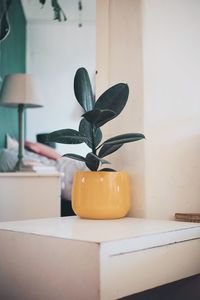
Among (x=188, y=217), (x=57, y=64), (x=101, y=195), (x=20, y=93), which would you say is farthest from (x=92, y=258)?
(x=57, y=64)

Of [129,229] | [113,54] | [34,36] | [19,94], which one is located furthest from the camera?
[34,36]

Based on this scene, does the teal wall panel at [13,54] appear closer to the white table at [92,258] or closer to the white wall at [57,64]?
the white wall at [57,64]

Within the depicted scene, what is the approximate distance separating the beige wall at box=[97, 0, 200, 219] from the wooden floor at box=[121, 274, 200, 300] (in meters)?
0.22

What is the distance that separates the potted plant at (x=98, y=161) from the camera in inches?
48.4

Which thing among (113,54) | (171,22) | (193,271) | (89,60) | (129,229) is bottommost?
(193,271)

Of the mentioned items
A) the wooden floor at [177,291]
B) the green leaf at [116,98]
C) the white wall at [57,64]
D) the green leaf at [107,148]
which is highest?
the white wall at [57,64]

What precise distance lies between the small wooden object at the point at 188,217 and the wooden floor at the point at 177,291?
17cm

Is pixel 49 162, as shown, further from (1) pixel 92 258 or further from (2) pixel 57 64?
(1) pixel 92 258

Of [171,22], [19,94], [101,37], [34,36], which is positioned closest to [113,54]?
[101,37]

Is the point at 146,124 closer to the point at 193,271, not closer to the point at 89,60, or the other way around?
the point at 193,271

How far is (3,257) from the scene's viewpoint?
3.46ft

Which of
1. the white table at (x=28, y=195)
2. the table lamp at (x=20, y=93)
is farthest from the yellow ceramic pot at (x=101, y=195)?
the table lamp at (x=20, y=93)

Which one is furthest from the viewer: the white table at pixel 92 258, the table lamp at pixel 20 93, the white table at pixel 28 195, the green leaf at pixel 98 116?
the table lamp at pixel 20 93

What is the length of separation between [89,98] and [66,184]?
2.00m
